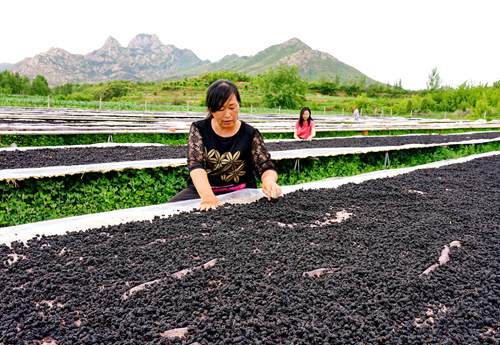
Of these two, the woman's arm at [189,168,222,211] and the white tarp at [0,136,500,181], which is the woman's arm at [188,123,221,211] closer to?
the woman's arm at [189,168,222,211]

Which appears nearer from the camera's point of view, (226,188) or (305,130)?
(226,188)

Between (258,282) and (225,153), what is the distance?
5.23ft

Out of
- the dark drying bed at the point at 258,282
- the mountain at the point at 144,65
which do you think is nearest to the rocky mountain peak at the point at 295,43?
the mountain at the point at 144,65

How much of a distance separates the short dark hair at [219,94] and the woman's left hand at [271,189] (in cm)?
82

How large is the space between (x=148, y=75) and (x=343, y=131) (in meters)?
178

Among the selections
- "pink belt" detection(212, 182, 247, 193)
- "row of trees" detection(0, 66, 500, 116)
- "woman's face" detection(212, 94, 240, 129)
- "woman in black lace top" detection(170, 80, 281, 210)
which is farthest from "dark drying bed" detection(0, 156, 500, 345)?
"row of trees" detection(0, 66, 500, 116)

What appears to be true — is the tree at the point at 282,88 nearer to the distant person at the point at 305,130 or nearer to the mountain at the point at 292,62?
the distant person at the point at 305,130

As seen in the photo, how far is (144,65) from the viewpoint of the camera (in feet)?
622

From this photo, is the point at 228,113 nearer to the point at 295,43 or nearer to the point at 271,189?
the point at 271,189

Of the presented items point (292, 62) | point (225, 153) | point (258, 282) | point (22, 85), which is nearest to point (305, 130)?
point (225, 153)

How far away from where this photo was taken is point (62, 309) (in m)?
1.98

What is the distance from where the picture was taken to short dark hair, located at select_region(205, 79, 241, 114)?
337 centimetres

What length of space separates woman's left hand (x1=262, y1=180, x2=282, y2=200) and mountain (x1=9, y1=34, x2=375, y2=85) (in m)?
144

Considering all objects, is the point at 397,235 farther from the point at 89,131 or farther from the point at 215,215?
the point at 89,131
